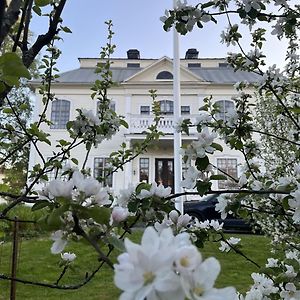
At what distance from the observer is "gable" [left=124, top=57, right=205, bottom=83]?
605 inches

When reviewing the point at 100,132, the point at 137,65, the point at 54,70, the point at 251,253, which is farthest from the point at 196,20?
the point at 137,65

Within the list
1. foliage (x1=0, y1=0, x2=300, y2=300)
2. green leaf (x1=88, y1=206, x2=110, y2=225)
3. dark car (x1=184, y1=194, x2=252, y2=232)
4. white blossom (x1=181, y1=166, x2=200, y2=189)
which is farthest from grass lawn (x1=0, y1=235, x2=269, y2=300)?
green leaf (x1=88, y1=206, x2=110, y2=225)

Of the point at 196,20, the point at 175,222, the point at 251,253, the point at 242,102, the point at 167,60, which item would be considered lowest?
the point at 251,253

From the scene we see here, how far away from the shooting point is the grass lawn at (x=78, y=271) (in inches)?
151

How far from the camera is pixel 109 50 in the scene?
93.4 inches

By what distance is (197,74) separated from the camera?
17000mm

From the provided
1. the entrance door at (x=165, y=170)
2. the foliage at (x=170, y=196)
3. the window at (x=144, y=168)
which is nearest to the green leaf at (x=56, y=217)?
the foliage at (x=170, y=196)

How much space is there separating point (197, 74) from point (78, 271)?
44.0 ft

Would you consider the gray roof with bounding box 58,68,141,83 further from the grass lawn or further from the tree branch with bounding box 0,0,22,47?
the tree branch with bounding box 0,0,22,47

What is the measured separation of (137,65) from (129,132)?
626cm

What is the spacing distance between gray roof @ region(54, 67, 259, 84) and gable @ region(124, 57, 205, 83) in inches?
28.8

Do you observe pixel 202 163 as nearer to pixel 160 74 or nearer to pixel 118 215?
pixel 118 215

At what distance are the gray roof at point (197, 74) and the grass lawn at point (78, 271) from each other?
969cm

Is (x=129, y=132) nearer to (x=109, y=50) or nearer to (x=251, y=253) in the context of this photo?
(x=251, y=253)
